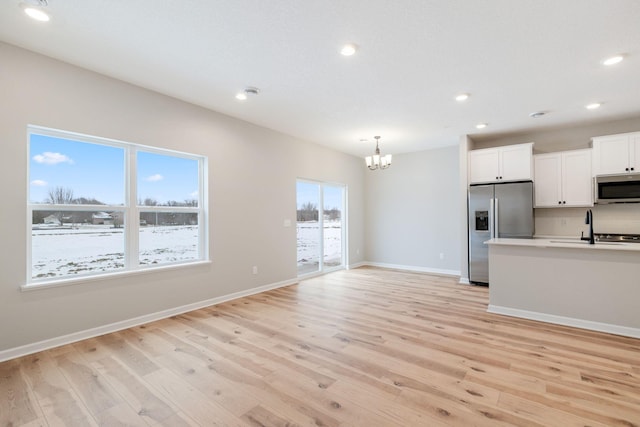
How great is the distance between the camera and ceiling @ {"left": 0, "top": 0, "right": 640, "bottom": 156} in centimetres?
220

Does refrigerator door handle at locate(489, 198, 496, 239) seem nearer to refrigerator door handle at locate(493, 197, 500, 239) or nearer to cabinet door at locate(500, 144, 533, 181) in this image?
refrigerator door handle at locate(493, 197, 500, 239)

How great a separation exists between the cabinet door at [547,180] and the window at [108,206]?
18.5ft

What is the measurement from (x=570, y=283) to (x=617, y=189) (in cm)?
233

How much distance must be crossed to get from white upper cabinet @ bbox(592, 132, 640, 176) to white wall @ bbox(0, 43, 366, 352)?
15.6 ft

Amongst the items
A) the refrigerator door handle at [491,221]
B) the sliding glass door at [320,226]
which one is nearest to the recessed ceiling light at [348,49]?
the sliding glass door at [320,226]

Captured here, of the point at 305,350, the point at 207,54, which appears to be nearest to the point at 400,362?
the point at 305,350

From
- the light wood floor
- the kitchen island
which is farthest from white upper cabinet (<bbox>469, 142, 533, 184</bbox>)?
the light wood floor

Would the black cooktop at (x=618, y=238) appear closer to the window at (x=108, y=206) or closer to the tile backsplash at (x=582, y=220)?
the tile backsplash at (x=582, y=220)

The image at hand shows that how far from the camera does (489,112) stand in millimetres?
4336

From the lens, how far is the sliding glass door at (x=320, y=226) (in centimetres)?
607

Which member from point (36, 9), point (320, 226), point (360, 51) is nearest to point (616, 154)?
point (360, 51)

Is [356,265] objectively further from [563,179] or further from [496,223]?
[563,179]

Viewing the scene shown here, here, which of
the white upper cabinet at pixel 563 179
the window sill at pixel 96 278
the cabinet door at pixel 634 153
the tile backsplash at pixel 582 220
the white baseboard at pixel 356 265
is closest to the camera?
the window sill at pixel 96 278

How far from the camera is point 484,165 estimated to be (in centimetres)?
547
